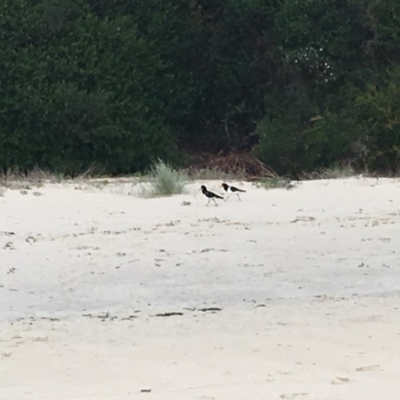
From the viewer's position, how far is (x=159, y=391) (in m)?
5.58

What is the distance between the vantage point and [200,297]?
8.56 metres

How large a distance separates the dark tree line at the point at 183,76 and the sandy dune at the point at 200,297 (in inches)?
435

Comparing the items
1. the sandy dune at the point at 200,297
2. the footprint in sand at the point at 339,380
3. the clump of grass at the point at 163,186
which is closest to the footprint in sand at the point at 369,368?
the sandy dune at the point at 200,297

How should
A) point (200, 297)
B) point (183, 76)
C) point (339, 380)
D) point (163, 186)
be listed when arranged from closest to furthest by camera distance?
point (339, 380) < point (200, 297) < point (163, 186) < point (183, 76)

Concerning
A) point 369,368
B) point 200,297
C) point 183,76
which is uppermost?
point 369,368

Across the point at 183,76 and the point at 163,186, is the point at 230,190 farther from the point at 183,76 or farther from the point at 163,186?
the point at 183,76

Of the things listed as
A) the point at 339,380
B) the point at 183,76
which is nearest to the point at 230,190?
the point at 339,380

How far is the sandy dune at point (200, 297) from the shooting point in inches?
232

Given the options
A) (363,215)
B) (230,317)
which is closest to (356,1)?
(363,215)

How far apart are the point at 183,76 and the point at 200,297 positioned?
2019 centimetres

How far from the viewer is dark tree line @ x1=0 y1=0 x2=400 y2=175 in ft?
81.9

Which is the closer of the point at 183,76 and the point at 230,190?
the point at 230,190

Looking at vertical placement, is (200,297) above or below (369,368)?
below

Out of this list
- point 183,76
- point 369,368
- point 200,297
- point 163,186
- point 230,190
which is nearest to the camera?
point 369,368
